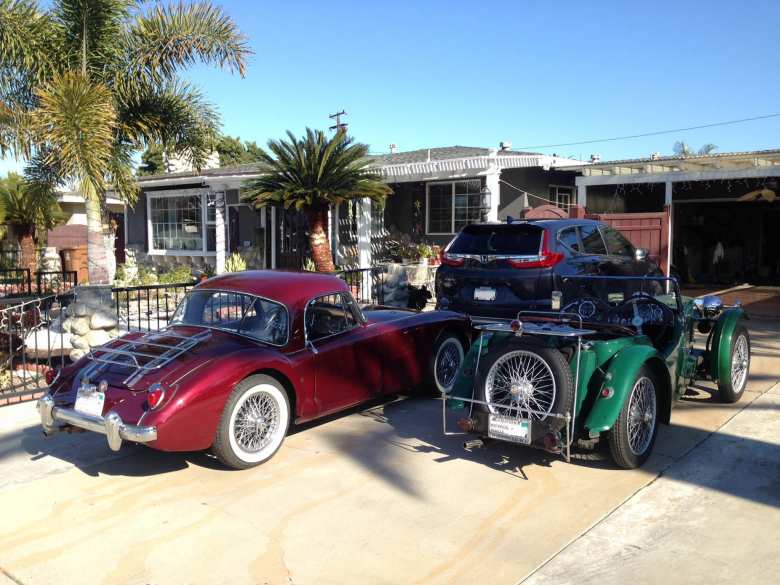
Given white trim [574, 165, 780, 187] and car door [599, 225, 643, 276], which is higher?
white trim [574, 165, 780, 187]

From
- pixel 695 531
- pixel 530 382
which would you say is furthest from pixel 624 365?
pixel 695 531

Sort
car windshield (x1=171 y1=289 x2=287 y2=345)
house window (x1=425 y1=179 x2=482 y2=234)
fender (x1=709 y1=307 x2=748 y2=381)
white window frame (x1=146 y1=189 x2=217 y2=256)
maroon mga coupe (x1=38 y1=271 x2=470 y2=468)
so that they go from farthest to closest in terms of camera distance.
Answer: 1. white window frame (x1=146 y1=189 x2=217 y2=256)
2. house window (x1=425 y1=179 x2=482 y2=234)
3. fender (x1=709 y1=307 x2=748 y2=381)
4. car windshield (x1=171 y1=289 x2=287 y2=345)
5. maroon mga coupe (x1=38 y1=271 x2=470 y2=468)

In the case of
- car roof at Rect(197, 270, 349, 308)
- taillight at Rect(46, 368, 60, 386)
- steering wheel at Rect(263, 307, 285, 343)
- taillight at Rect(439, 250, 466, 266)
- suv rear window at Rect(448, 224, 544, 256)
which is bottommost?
taillight at Rect(46, 368, 60, 386)

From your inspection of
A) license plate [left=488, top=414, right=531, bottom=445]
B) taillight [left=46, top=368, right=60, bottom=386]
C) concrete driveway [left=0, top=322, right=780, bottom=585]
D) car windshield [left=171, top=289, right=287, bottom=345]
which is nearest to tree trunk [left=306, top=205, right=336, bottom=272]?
car windshield [left=171, top=289, right=287, bottom=345]

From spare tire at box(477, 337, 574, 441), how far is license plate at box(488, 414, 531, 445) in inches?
1.8

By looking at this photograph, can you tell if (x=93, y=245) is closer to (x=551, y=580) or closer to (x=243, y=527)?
(x=243, y=527)

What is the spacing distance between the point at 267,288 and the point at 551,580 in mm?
3442

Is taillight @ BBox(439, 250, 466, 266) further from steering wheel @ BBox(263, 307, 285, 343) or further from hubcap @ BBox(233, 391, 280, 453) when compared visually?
hubcap @ BBox(233, 391, 280, 453)

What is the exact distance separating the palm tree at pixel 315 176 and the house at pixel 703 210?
5254 millimetres

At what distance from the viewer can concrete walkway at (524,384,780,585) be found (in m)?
3.71

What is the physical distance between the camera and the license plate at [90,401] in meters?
5.12

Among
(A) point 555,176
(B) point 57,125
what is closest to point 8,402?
(B) point 57,125

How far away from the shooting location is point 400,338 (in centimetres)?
Result: 686

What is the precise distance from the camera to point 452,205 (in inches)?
669
